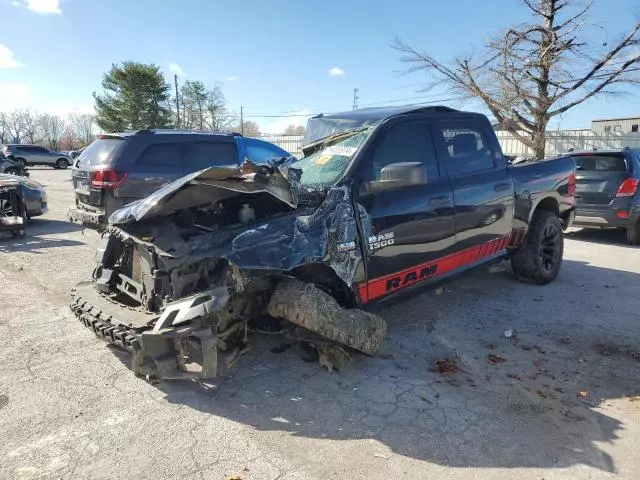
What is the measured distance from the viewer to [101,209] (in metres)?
7.43

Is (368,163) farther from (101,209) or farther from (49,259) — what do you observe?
(49,259)

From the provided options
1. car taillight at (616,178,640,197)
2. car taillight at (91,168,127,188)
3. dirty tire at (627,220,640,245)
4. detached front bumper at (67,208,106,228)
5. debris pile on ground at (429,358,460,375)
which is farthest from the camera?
dirty tire at (627,220,640,245)

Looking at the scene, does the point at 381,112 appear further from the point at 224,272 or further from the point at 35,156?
the point at 35,156

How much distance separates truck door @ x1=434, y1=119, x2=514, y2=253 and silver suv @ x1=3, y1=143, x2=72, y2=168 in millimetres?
40048

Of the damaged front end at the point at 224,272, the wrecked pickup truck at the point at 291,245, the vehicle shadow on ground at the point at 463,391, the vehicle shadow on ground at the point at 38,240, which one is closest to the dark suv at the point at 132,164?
the vehicle shadow on ground at the point at 38,240

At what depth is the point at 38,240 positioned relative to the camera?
348 inches

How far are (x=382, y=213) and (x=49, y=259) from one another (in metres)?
5.74

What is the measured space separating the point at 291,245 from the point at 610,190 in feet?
25.5

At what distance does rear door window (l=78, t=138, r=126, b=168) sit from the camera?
7.68m

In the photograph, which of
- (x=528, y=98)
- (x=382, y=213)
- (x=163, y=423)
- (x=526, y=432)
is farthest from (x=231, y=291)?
(x=528, y=98)

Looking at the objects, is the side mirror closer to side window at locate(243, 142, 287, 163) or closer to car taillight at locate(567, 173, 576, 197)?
car taillight at locate(567, 173, 576, 197)

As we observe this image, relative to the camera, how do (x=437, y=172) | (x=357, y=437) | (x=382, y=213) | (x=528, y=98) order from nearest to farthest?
(x=357, y=437) → (x=382, y=213) → (x=437, y=172) → (x=528, y=98)

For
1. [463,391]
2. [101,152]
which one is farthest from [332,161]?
[101,152]

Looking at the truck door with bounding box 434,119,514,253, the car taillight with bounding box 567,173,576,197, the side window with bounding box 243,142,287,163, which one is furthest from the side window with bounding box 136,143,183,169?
the car taillight with bounding box 567,173,576,197
